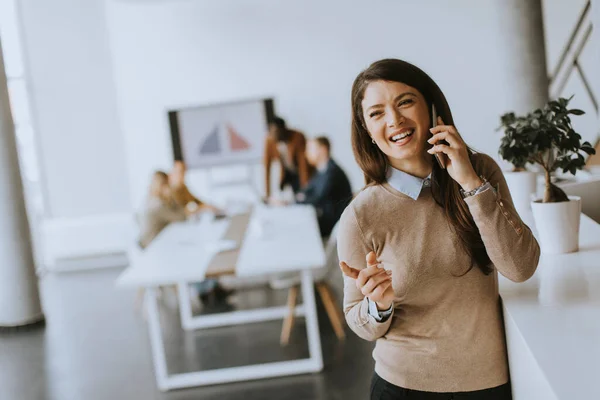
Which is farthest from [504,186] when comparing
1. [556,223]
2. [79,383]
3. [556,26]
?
[556,26]

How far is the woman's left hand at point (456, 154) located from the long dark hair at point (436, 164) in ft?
0.27

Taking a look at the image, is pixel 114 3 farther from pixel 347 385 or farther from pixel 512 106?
pixel 347 385

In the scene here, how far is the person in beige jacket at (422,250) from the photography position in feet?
4.99

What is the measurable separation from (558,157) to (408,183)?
107cm

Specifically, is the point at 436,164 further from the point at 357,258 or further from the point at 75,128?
the point at 75,128

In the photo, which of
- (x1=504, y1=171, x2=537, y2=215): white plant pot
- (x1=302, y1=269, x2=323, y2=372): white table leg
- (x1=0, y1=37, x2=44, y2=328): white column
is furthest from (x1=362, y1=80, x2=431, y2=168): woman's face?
(x1=0, y1=37, x2=44, y2=328): white column

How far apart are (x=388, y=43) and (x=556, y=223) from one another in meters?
5.88

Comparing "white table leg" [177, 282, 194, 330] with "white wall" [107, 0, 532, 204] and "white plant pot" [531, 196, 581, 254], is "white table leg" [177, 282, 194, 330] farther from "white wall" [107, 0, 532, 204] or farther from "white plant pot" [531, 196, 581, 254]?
"white plant pot" [531, 196, 581, 254]

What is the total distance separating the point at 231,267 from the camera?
416cm

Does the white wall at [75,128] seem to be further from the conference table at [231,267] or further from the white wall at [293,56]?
the conference table at [231,267]

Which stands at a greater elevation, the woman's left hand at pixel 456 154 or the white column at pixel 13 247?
the woman's left hand at pixel 456 154

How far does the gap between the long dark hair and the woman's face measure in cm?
2

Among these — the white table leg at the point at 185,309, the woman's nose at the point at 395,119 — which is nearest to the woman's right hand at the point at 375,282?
the woman's nose at the point at 395,119

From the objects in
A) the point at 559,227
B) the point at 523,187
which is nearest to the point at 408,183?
the point at 559,227
